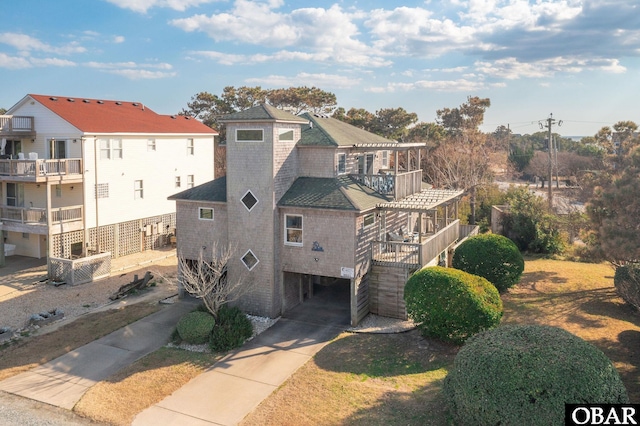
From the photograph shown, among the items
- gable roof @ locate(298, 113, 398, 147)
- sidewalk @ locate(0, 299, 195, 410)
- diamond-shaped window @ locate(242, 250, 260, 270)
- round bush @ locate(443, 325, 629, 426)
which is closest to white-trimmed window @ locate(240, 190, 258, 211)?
diamond-shaped window @ locate(242, 250, 260, 270)

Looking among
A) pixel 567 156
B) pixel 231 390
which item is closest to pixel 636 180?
pixel 231 390

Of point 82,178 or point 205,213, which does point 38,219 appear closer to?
point 82,178

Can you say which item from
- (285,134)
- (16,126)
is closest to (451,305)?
(285,134)

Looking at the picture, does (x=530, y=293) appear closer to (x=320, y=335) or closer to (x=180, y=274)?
(x=320, y=335)

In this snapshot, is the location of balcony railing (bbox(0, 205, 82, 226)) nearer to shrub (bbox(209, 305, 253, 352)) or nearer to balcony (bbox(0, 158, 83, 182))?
balcony (bbox(0, 158, 83, 182))

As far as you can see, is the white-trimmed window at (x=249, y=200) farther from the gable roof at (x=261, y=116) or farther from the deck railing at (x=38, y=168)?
the deck railing at (x=38, y=168)

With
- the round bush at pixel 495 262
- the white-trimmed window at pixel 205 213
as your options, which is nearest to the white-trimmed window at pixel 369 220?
the round bush at pixel 495 262
